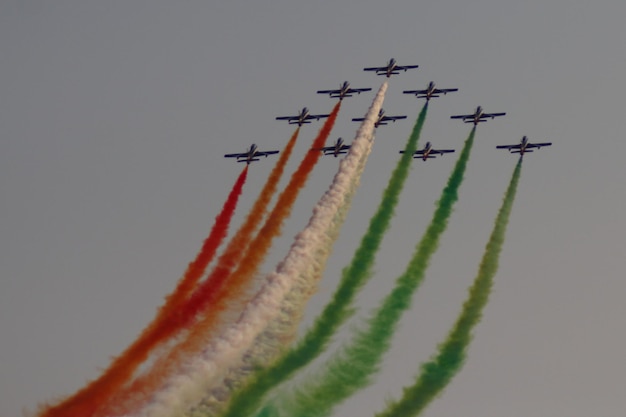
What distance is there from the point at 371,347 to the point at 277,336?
19.7 ft

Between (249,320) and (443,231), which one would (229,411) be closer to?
(249,320)

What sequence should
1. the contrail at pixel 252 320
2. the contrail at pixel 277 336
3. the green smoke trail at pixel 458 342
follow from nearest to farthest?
the contrail at pixel 252 320 < the contrail at pixel 277 336 < the green smoke trail at pixel 458 342

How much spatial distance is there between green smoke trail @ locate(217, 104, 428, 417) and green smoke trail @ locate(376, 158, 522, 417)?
5259mm

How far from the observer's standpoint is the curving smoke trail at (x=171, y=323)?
91.5 metres

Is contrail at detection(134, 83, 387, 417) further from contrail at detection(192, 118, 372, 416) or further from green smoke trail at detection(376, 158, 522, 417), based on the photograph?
green smoke trail at detection(376, 158, 522, 417)

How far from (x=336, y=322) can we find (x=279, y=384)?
240 inches

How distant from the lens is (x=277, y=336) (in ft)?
296

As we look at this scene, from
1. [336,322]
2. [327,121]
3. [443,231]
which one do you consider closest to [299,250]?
[336,322]

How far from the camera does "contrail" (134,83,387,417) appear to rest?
283 feet

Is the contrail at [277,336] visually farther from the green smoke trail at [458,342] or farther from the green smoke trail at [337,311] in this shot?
the green smoke trail at [458,342]

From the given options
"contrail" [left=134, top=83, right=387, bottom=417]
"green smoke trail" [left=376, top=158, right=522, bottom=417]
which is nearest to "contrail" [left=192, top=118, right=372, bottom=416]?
"contrail" [left=134, top=83, right=387, bottom=417]

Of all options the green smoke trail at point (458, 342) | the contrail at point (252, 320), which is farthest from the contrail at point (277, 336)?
the green smoke trail at point (458, 342)

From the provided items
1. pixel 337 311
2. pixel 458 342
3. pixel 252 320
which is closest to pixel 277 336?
pixel 252 320

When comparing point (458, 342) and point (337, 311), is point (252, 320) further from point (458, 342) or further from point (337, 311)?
point (458, 342)
